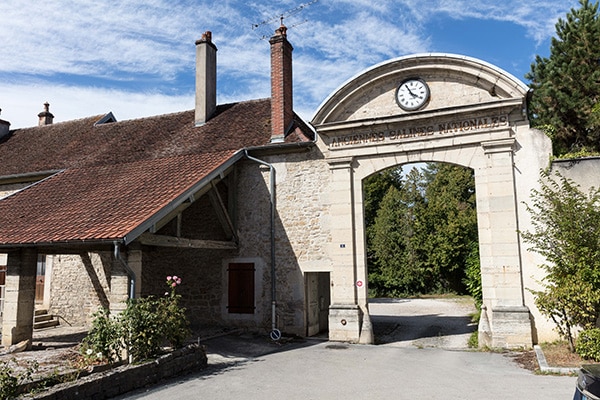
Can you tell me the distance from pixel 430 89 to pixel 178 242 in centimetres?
641

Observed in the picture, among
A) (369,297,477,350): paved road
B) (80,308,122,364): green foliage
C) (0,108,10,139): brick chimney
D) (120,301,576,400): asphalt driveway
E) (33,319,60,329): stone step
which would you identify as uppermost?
(0,108,10,139): brick chimney

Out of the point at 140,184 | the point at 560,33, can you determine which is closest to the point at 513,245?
the point at 140,184

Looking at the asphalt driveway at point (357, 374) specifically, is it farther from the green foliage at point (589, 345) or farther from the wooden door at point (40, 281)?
the wooden door at point (40, 281)

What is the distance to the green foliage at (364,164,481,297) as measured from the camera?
947 inches

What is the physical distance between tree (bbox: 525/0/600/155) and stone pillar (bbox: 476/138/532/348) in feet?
19.2

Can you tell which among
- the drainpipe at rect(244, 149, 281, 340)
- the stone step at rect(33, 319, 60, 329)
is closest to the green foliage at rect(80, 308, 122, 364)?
the drainpipe at rect(244, 149, 281, 340)

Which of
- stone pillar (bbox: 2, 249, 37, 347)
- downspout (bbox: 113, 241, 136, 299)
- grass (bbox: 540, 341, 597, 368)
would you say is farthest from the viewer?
stone pillar (bbox: 2, 249, 37, 347)

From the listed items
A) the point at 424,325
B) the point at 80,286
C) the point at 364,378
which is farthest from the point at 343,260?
the point at 80,286

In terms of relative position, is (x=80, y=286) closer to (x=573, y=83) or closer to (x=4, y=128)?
(x=4, y=128)

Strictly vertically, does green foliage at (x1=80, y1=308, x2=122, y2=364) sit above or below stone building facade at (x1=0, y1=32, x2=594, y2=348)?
below

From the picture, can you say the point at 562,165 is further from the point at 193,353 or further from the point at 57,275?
the point at 57,275

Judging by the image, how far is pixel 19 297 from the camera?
Answer: 890 cm

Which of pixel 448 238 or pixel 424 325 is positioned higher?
pixel 448 238

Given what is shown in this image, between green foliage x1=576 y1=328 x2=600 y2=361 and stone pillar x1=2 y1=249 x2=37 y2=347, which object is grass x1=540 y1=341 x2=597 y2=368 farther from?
stone pillar x1=2 y1=249 x2=37 y2=347
